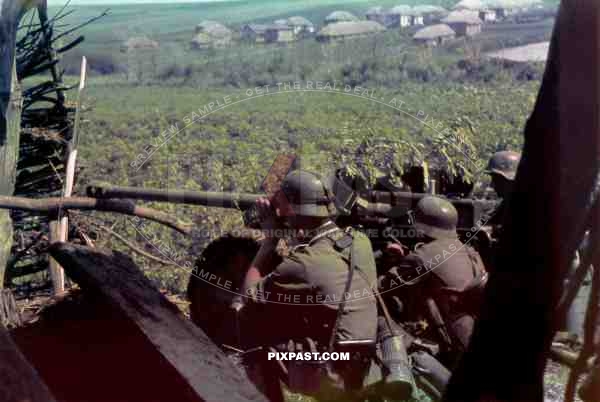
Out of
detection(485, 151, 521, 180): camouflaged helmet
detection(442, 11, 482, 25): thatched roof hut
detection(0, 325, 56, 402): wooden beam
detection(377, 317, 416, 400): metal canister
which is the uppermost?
detection(442, 11, 482, 25): thatched roof hut

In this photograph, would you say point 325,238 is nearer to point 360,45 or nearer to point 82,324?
point 82,324

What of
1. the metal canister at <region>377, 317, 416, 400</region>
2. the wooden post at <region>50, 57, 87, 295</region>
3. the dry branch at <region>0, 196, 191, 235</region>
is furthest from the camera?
the wooden post at <region>50, 57, 87, 295</region>

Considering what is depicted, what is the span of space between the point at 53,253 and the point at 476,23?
579 cm

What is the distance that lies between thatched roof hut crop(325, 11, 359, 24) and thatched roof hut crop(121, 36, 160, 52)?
7.11ft

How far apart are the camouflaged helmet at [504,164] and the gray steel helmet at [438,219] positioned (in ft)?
1.95

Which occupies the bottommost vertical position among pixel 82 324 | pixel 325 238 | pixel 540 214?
pixel 82 324

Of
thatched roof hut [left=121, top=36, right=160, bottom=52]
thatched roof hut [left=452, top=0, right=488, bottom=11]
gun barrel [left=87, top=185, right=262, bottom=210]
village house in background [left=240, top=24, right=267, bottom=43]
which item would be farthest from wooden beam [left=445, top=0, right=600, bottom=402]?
thatched roof hut [left=121, top=36, right=160, bottom=52]

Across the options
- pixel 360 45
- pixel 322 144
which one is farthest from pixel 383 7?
pixel 322 144

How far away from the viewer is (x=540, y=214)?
201 cm

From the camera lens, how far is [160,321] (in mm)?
3418

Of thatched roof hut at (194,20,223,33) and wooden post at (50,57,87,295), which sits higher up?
thatched roof hut at (194,20,223,33)

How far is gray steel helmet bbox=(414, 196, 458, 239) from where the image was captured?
479cm

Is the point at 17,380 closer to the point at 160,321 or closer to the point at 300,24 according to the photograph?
the point at 160,321

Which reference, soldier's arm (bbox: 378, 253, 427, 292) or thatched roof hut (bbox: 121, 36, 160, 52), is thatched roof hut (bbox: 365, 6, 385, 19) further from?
soldier's arm (bbox: 378, 253, 427, 292)
